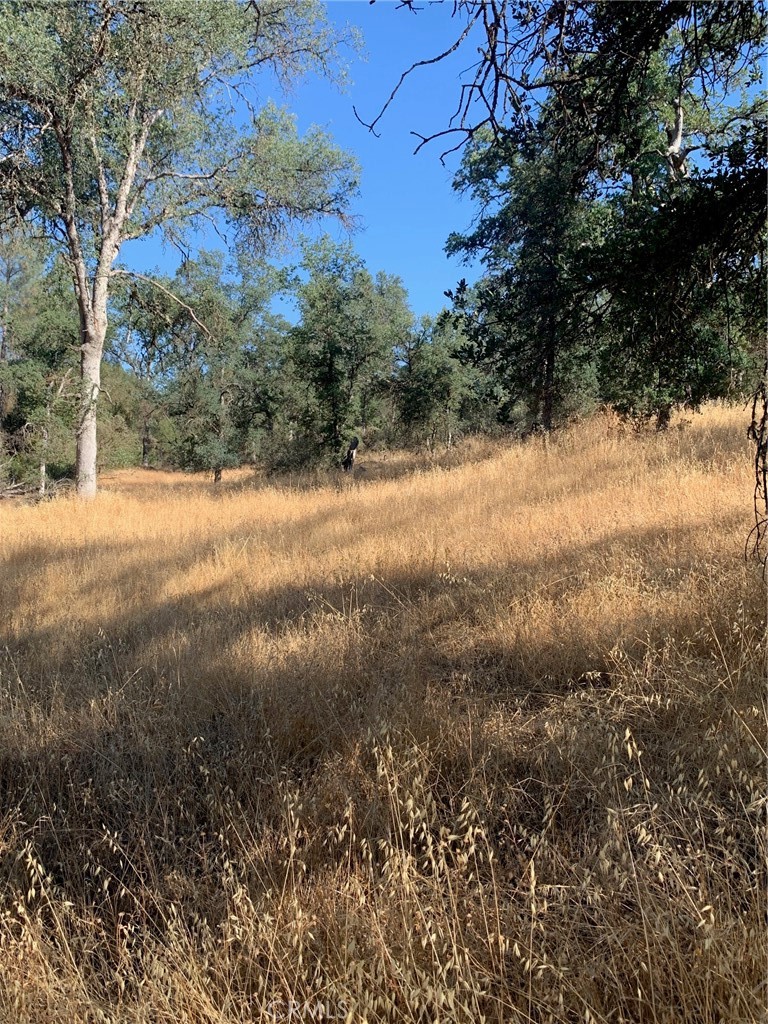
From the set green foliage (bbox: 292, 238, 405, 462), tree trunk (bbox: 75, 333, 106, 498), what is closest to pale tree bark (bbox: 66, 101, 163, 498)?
tree trunk (bbox: 75, 333, 106, 498)

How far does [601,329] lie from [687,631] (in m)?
1.87

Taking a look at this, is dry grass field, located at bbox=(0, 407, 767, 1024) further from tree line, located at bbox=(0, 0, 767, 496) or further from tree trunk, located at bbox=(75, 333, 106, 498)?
tree trunk, located at bbox=(75, 333, 106, 498)

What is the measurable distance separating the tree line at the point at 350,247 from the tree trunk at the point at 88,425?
61 mm

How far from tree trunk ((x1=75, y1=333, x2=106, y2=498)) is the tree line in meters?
0.06

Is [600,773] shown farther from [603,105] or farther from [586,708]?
[603,105]

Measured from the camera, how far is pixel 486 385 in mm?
23438

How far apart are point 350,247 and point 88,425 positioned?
12324mm

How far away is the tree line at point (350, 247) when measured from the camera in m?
2.78

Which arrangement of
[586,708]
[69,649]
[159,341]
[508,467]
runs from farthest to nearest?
[159,341]
[508,467]
[69,649]
[586,708]

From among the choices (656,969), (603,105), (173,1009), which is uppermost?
(603,105)

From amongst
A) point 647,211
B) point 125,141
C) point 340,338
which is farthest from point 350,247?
point 647,211

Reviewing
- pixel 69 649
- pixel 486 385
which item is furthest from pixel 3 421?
pixel 69 649

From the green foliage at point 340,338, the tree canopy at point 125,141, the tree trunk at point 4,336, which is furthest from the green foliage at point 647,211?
the tree trunk at point 4,336

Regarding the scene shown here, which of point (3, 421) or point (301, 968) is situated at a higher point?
point (3, 421)
